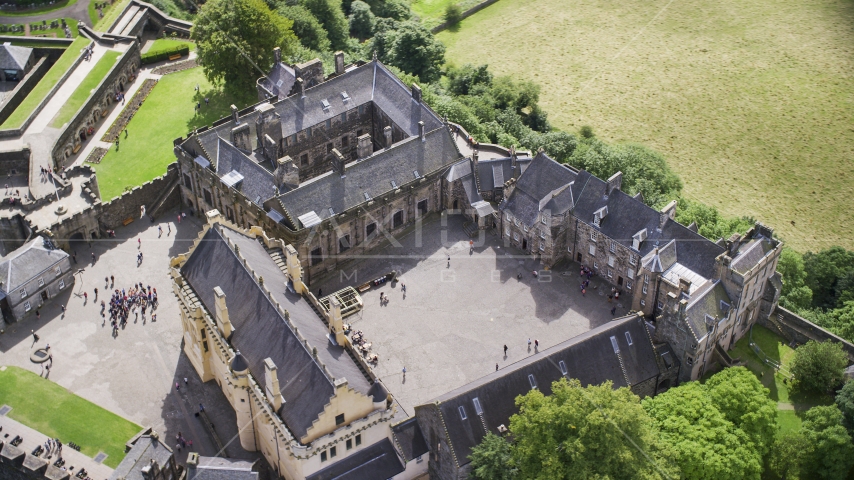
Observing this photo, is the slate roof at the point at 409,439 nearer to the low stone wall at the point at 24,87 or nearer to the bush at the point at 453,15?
the low stone wall at the point at 24,87

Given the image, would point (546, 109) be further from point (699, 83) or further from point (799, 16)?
point (799, 16)

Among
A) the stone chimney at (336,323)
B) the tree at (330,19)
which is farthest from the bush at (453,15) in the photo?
the stone chimney at (336,323)

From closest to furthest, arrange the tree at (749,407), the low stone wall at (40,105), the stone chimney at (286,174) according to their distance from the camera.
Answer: the tree at (749,407) → the stone chimney at (286,174) → the low stone wall at (40,105)

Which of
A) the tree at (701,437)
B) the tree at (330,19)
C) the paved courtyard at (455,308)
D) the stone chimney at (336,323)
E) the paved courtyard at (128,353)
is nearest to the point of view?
the tree at (701,437)

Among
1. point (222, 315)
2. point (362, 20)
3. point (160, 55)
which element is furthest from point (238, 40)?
point (222, 315)

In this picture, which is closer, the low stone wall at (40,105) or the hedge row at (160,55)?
the low stone wall at (40,105)

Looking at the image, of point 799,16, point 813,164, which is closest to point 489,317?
point 813,164

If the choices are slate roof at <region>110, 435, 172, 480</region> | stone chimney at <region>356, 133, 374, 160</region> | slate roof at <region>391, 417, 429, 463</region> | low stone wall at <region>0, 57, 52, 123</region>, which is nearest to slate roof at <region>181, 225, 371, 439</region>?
slate roof at <region>391, 417, 429, 463</region>
